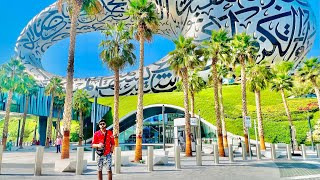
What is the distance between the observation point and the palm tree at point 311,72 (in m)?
29.5

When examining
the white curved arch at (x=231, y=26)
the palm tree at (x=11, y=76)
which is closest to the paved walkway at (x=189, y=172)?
the palm tree at (x=11, y=76)

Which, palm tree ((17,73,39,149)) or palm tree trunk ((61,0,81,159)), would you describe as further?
palm tree ((17,73,39,149))

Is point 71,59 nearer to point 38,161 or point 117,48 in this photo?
point 117,48

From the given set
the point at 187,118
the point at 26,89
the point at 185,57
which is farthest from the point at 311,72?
the point at 26,89

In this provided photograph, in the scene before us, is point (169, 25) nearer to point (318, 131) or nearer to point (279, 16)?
point (279, 16)

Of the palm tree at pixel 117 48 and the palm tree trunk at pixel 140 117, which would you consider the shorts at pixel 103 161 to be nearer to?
the palm tree trunk at pixel 140 117

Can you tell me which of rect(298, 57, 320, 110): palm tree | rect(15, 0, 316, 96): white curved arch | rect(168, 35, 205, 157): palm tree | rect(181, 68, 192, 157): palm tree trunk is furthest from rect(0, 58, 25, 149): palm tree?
rect(298, 57, 320, 110): palm tree

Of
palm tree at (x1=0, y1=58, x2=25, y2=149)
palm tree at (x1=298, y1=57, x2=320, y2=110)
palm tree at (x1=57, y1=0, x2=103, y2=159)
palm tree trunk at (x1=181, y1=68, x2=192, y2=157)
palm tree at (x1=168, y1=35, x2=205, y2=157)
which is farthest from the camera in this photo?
palm tree at (x1=0, y1=58, x2=25, y2=149)

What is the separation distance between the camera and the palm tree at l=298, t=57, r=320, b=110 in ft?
96.8

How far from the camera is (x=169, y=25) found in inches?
2844

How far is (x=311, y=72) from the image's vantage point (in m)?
29.6

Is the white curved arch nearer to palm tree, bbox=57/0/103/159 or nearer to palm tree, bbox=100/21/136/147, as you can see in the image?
palm tree, bbox=100/21/136/147

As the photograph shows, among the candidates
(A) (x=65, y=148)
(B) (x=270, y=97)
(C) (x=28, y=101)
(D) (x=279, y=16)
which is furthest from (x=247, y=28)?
(A) (x=65, y=148)

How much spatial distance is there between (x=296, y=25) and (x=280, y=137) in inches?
1070
